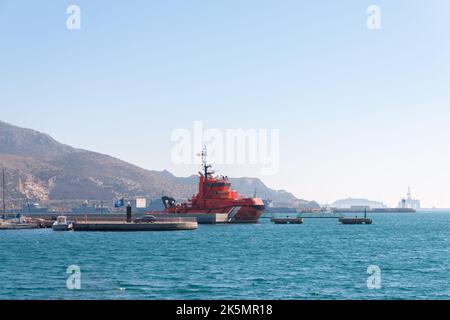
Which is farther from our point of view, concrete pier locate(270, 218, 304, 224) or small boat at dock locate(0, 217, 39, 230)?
concrete pier locate(270, 218, 304, 224)

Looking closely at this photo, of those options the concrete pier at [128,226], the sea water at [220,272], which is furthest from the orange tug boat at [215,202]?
the sea water at [220,272]

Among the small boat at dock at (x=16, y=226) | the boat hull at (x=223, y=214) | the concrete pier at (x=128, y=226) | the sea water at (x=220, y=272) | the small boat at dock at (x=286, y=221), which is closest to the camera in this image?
the sea water at (x=220, y=272)

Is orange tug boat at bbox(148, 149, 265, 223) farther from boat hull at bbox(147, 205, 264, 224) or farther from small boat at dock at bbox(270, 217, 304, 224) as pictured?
small boat at dock at bbox(270, 217, 304, 224)

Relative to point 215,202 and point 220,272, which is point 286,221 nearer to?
point 215,202

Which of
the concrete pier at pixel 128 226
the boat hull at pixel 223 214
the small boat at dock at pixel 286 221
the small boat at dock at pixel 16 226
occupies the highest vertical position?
the boat hull at pixel 223 214

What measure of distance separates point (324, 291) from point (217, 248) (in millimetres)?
36193

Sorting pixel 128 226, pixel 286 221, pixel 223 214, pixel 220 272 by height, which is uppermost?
pixel 223 214

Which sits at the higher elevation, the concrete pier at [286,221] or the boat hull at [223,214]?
the boat hull at [223,214]

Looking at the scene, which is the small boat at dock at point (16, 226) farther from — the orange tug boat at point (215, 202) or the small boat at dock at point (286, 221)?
the small boat at dock at point (286, 221)

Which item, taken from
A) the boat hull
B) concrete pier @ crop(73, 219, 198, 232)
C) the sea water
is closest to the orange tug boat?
the boat hull

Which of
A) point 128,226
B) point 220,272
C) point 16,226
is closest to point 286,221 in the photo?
point 16,226
